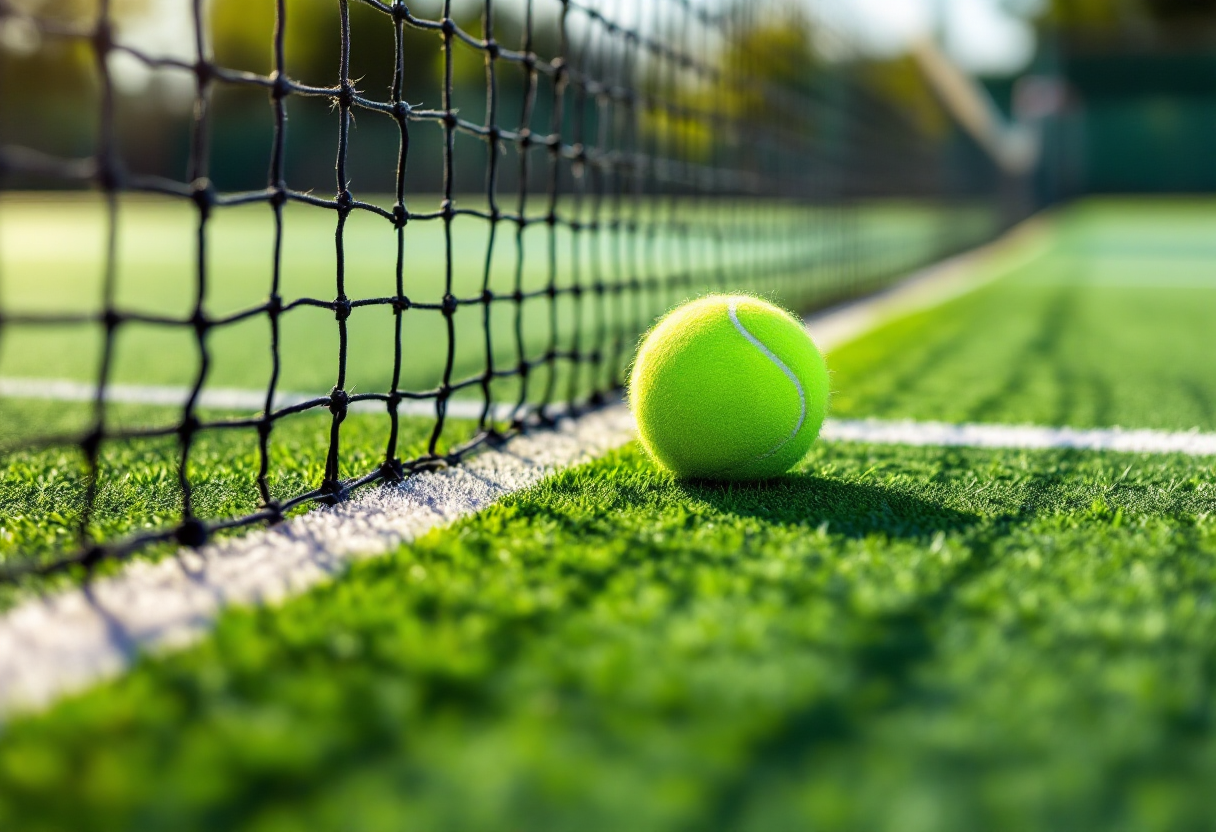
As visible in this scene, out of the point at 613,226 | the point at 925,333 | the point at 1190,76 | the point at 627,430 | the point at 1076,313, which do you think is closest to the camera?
the point at 627,430

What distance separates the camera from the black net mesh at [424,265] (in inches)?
69.6

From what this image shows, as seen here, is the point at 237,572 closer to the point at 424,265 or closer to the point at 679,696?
the point at 679,696

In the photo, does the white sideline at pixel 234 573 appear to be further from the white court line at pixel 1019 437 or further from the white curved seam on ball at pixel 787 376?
the white curved seam on ball at pixel 787 376

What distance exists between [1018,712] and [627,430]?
1.73 m

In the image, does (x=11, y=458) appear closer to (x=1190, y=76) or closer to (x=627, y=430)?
(x=627, y=430)

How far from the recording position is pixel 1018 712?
1136mm

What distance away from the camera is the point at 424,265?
419 inches

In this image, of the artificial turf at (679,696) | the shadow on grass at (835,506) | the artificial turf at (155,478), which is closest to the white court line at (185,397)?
the artificial turf at (155,478)

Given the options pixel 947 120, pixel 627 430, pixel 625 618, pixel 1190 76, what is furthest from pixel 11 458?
pixel 1190 76

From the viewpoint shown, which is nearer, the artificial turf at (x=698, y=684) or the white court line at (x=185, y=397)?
the artificial turf at (x=698, y=684)


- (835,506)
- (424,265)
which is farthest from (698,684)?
(424,265)

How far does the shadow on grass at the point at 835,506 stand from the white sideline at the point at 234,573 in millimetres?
389

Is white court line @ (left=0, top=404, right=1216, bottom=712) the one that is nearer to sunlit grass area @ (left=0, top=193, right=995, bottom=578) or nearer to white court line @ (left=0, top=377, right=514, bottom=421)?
sunlit grass area @ (left=0, top=193, right=995, bottom=578)

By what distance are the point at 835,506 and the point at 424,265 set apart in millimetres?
9011
